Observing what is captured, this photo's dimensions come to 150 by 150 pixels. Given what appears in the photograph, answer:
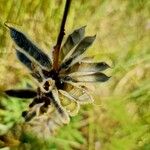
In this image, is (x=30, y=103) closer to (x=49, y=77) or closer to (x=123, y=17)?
(x=49, y=77)

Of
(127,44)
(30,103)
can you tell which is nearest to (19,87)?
(30,103)

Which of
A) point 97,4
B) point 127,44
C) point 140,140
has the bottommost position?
point 140,140

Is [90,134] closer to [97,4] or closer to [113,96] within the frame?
[113,96]

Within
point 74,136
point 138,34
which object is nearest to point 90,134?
point 74,136

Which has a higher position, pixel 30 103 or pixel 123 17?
pixel 123 17

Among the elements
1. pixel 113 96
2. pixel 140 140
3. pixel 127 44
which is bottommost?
pixel 140 140

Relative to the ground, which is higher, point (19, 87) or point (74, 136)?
point (19, 87)
